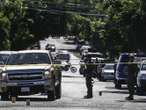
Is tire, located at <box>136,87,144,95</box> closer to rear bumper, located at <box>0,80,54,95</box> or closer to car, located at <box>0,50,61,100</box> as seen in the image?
car, located at <box>0,50,61,100</box>

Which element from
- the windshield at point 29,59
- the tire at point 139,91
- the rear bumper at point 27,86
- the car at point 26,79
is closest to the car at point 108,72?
the tire at point 139,91

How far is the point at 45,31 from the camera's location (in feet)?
267

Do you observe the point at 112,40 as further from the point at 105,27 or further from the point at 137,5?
the point at 137,5

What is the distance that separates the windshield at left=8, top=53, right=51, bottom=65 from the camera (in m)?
26.7

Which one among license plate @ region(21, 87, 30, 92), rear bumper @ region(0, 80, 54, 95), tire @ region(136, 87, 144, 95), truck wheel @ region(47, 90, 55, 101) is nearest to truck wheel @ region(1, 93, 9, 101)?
rear bumper @ region(0, 80, 54, 95)

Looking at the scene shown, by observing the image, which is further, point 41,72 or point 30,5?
point 30,5

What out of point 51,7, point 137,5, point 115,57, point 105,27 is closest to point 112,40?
point 105,27

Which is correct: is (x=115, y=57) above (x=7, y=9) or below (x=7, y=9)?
below

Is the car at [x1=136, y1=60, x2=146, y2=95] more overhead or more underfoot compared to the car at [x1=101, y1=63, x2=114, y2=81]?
more overhead

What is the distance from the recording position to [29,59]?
26.8m

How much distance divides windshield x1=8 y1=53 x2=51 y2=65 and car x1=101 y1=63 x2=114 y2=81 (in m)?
26.4

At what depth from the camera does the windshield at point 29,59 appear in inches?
1053

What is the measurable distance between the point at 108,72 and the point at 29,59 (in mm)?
26822

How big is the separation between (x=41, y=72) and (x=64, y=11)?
63483 millimetres
